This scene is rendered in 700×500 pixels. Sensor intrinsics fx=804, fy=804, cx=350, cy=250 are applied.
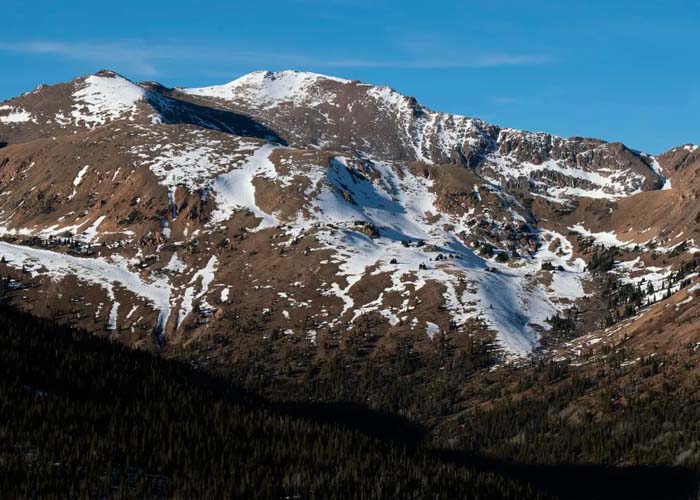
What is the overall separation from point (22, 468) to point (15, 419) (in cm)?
1436

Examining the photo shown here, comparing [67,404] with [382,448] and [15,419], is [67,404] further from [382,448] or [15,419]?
[382,448]

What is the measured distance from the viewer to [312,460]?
108062mm

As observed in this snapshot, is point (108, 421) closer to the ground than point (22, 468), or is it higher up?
higher up

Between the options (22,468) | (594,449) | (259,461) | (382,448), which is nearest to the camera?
(22,468)

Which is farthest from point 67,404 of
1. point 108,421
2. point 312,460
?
point 312,460

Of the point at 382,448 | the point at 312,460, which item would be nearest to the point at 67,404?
the point at 312,460

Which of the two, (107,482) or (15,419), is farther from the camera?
(15,419)

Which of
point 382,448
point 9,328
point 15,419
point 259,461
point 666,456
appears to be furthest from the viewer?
point 666,456

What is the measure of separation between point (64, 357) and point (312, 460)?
4517 cm

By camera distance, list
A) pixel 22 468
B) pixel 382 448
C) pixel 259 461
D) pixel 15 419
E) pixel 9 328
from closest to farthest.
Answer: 1. pixel 22 468
2. pixel 15 419
3. pixel 259 461
4. pixel 382 448
5. pixel 9 328

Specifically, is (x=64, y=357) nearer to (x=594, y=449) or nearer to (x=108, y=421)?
(x=108, y=421)

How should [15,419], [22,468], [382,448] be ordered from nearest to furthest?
[22,468] → [15,419] → [382,448]

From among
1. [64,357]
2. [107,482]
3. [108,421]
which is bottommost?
[107,482]

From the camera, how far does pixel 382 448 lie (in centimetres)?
12488
